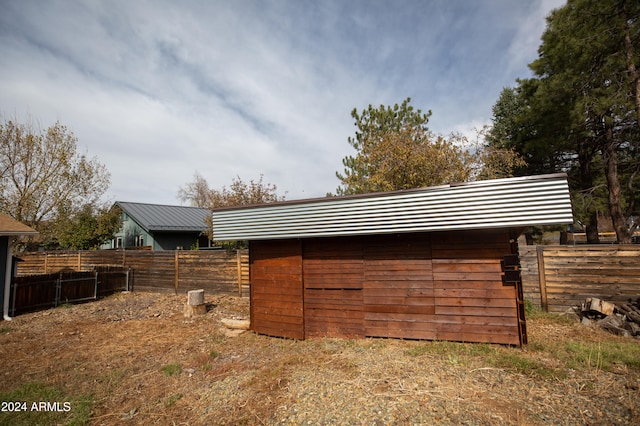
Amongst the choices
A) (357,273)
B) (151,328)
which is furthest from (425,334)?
(151,328)

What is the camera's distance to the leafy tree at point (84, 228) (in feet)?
59.5

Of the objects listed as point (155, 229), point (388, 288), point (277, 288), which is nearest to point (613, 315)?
point (388, 288)

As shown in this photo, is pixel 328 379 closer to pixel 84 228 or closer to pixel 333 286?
pixel 333 286

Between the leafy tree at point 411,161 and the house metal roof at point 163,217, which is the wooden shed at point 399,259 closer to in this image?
the leafy tree at point 411,161

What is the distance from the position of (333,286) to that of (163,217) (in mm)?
21107

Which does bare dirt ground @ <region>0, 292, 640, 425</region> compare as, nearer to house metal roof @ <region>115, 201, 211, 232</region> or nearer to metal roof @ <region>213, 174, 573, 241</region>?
metal roof @ <region>213, 174, 573, 241</region>

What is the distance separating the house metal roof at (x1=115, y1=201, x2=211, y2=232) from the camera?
21969mm

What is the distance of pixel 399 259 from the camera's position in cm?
619

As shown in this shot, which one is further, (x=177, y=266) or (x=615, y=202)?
(x=177, y=266)

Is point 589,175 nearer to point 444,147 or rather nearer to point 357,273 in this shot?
point 444,147

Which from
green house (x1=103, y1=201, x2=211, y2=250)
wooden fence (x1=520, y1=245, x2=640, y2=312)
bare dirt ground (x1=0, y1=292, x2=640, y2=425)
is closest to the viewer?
bare dirt ground (x1=0, y1=292, x2=640, y2=425)

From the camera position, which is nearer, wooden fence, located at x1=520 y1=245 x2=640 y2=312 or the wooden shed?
the wooden shed

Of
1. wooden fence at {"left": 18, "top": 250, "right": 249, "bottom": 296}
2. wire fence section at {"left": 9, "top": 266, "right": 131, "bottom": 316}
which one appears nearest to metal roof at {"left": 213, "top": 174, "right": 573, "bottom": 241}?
wooden fence at {"left": 18, "top": 250, "right": 249, "bottom": 296}

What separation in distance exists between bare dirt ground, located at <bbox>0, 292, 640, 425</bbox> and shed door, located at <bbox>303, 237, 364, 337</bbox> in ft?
1.26
